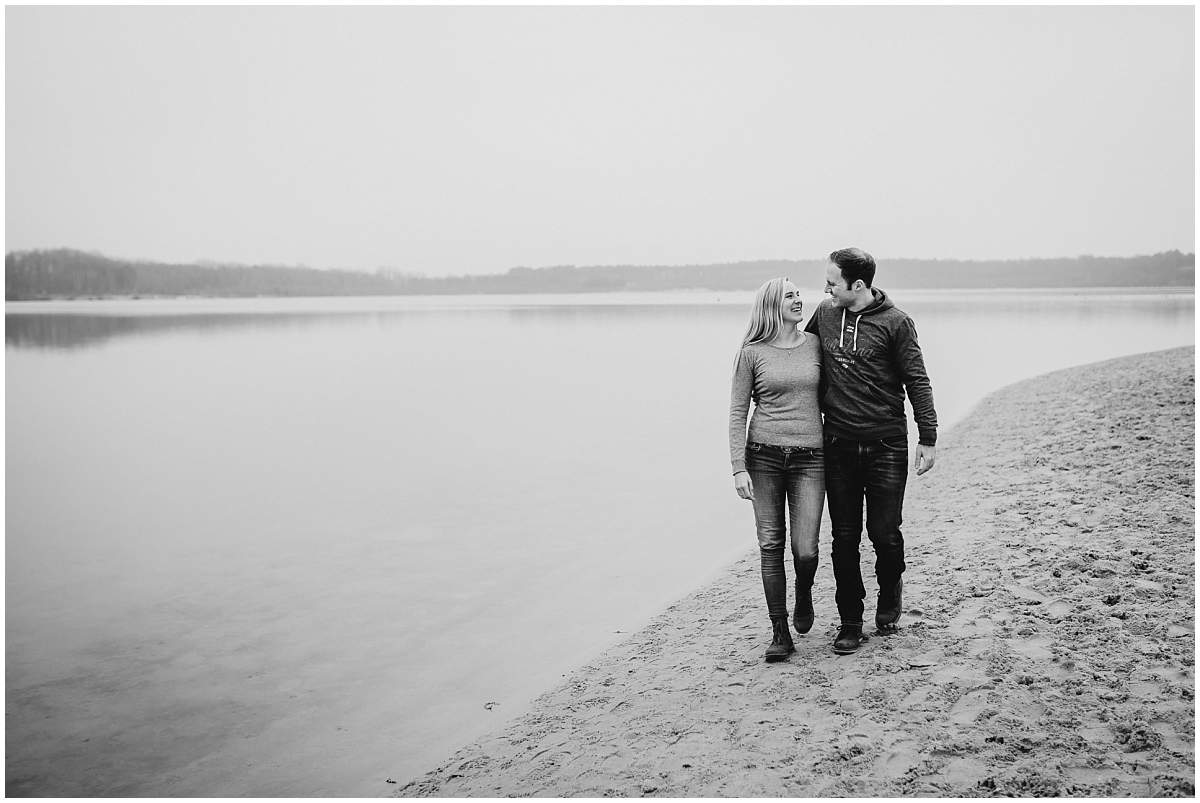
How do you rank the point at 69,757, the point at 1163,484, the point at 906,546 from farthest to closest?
1. the point at 1163,484
2. the point at 906,546
3. the point at 69,757

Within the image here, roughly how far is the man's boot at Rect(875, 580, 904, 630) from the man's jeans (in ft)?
0.63

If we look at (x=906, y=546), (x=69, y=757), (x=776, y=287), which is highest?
(x=776, y=287)

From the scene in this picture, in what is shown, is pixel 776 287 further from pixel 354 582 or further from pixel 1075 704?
pixel 354 582

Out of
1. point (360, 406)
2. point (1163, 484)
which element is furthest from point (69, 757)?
point (360, 406)

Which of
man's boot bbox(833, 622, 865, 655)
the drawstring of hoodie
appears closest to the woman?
the drawstring of hoodie

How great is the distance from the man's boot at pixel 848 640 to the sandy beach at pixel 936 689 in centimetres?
5

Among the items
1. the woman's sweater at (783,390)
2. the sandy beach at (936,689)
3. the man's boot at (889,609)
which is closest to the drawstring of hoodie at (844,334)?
the woman's sweater at (783,390)

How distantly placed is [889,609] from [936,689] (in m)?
0.66

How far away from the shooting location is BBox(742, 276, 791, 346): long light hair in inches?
155

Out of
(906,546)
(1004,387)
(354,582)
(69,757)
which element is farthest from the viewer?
(1004,387)

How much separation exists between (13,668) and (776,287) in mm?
5211

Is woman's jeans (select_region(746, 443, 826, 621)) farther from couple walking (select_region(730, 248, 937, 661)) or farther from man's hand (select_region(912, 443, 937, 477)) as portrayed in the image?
man's hand (select_region(912, 443, 937, 477))

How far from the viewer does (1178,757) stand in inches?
124

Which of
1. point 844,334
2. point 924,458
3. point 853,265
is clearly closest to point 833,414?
point 844,334
